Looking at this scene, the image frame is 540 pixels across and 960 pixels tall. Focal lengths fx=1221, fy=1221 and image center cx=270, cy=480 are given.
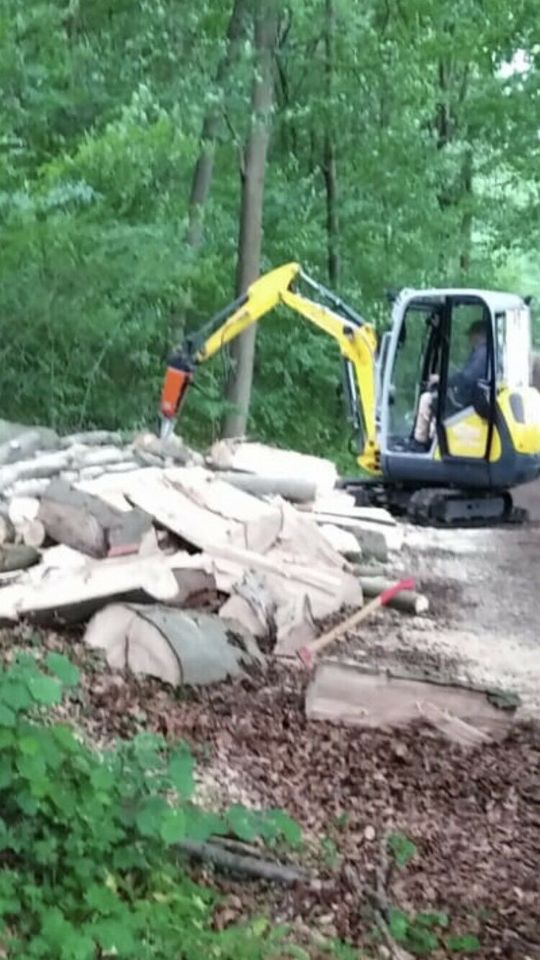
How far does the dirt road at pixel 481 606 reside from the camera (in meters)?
6.88

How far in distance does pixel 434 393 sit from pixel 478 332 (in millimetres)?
769

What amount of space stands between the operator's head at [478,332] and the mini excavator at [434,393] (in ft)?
0.05

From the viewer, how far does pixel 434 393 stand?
40.6ft

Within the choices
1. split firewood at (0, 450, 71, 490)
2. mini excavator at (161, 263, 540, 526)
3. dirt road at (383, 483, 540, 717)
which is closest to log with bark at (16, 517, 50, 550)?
split firewood at (0, 450, 71, 490)

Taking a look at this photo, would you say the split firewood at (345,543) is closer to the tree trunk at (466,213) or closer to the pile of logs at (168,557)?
the pile of logs at (168,557)

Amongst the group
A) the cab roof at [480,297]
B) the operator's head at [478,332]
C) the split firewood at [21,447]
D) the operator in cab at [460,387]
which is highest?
the cab roof at [480,297]

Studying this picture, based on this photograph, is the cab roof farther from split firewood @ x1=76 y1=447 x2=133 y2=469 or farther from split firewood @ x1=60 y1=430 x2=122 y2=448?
split firewood @ x1=76 y1=447 x2=133 y2=469

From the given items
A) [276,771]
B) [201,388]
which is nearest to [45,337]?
[201,388]

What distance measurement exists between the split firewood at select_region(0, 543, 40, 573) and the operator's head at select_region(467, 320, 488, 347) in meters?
6.12

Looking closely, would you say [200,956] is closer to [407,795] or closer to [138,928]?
[138,928]

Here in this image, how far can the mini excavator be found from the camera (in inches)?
469

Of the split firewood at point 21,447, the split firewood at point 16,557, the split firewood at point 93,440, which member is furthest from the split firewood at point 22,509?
the split firewood at point 93,440

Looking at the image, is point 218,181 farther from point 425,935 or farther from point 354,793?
point 425,935

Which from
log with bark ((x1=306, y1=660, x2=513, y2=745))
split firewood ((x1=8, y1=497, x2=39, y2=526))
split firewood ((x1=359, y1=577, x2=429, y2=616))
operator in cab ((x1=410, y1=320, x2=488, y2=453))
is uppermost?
operator in cab ((x1=410, y1=320, x2=488, y2=453))
